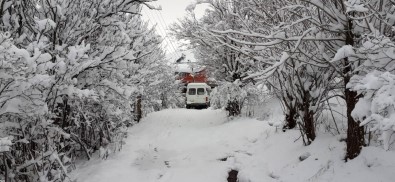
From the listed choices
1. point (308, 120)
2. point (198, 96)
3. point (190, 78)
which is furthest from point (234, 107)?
point (190, 78)

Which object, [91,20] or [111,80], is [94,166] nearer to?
[111,80]

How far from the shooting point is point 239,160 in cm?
705

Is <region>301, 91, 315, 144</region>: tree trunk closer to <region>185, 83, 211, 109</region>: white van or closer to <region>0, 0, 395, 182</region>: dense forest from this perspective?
<region>0, 0, 395, 182</region>: dense forest

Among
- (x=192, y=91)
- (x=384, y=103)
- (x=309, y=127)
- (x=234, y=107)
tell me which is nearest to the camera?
(x=384, y=103)

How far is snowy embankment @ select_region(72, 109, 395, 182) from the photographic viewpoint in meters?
4.65

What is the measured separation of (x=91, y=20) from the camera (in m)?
6.33

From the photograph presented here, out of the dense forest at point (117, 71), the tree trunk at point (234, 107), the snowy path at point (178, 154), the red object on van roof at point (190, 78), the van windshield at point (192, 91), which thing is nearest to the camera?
the dense forest at point (117, 71)

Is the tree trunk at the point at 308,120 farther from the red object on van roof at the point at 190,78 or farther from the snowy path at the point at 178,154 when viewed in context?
the red object on van roof at the point at 190,78

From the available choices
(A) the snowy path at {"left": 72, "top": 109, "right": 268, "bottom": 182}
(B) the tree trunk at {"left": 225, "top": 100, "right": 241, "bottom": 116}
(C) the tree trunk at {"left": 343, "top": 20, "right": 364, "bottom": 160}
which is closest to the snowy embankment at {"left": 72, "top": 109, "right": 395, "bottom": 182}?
(A) the snowy path at {"left": 72, "top": 109, "right": 268, "bottom": 182}

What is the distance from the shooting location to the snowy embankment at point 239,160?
183 inches

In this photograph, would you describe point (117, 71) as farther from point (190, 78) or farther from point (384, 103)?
point (190, 78)

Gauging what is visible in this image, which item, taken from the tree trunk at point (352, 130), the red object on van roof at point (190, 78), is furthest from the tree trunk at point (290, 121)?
the red object on van roof at point (190, 78)

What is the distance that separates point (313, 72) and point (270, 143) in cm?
211

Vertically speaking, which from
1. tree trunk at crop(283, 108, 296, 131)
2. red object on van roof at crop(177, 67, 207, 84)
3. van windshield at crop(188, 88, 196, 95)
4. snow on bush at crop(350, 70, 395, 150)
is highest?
red object on van roof at crop(177, 67, 207, 84)
